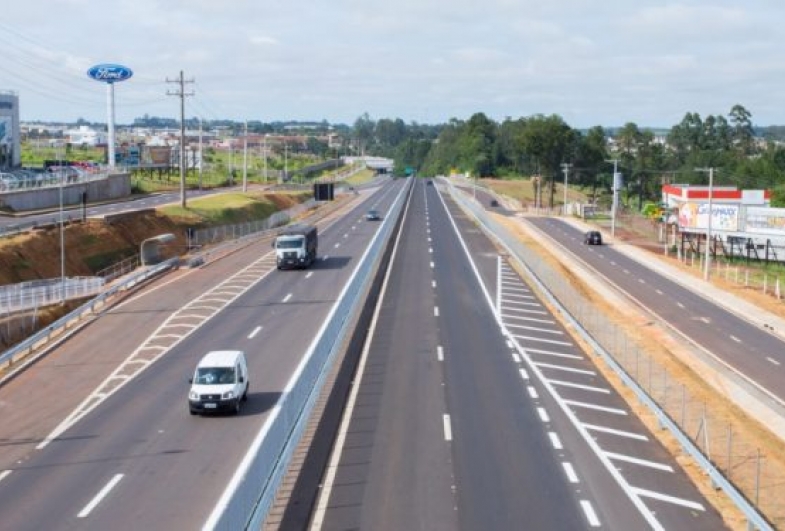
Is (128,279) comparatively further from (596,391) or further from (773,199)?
(773,199)

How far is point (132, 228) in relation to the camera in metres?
81.1

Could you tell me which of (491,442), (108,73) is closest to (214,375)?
(491,442)

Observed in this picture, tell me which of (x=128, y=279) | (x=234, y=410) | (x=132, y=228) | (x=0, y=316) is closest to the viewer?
(x=234, y=410)

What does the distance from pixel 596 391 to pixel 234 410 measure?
41.0 ft

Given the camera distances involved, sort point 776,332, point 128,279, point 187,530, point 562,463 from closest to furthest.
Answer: point 187,530 < point 562,463 < point 776,332 < point 128,279

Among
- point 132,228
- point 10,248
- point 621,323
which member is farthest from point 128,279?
point 621,323

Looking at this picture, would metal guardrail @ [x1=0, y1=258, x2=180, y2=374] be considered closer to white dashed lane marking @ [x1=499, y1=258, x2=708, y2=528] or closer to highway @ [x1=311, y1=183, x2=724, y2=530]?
highway @ [x1=311, y1=183, x2=724, y2=530]

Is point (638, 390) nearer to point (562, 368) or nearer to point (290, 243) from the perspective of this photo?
point (562, 368)

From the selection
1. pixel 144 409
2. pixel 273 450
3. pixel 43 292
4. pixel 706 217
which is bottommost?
pixel 144 409

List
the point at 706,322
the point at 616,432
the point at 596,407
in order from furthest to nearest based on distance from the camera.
Answer: the point at 706,322 → the point at 596,407 → the point at 616,432

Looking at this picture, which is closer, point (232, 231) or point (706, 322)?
point (706, 322)

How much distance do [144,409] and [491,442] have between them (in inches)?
450

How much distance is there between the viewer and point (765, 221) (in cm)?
8331

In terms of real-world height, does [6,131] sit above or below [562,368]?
above
